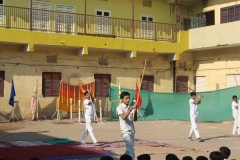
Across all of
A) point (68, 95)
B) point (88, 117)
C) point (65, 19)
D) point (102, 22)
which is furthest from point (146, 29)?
point (88, 117)

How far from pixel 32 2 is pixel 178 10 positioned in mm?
8769

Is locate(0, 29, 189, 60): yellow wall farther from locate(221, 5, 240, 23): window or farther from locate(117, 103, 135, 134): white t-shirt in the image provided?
locate(117, 103, 135, 134): white t-shirt

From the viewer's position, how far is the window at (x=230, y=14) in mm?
24359

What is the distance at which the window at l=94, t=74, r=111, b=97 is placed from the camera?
23953mm

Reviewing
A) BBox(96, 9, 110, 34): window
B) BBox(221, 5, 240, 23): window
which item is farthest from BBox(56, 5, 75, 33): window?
BBox(221, 5, 240, 23): window

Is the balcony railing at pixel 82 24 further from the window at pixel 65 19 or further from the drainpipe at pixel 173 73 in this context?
the drainpipe at pixel 173 73

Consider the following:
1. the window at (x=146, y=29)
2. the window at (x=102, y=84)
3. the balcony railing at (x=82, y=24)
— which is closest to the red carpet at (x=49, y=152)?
the balcony railing at (x=82, y=24)

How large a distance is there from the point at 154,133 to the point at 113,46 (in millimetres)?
7190

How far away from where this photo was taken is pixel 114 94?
23.4m

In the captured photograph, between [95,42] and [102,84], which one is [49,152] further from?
[102,84]

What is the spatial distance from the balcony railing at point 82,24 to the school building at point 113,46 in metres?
0.05

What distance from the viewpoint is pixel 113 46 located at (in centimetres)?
2325

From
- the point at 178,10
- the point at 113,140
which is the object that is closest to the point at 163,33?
the point at 178,10

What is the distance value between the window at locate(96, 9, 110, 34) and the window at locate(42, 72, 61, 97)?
3526 millimetres
